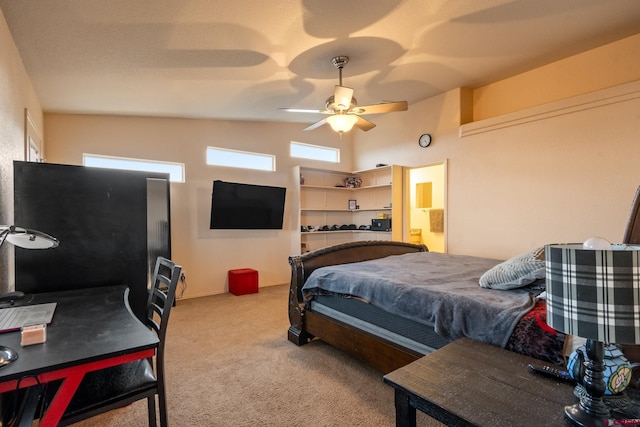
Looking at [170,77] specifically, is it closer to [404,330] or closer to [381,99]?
[381,99]

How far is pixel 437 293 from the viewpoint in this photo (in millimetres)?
1994

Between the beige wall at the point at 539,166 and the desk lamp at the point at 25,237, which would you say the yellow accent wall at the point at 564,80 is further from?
the desk lamp at the point at 25,237

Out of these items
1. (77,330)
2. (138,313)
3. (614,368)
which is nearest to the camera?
(614,368)

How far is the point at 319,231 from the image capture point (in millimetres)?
5891

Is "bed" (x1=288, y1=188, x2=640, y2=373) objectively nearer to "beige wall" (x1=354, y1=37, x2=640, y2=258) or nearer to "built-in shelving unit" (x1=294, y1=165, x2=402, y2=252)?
"beige wall" (x1=354, y1=37, x2=640, y2=258)

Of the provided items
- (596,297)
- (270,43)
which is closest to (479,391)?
(596,297)

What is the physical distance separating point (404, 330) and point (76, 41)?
3.22 meters

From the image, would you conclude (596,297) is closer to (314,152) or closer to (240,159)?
(240,159)

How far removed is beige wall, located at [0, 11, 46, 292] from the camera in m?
2.12

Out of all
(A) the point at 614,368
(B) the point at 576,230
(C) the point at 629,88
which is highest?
(C) the point at 629,88

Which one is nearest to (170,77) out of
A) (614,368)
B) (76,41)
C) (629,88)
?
(76,41)

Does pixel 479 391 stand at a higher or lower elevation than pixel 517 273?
lower

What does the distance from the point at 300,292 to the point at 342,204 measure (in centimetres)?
357

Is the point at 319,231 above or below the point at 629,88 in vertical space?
below
